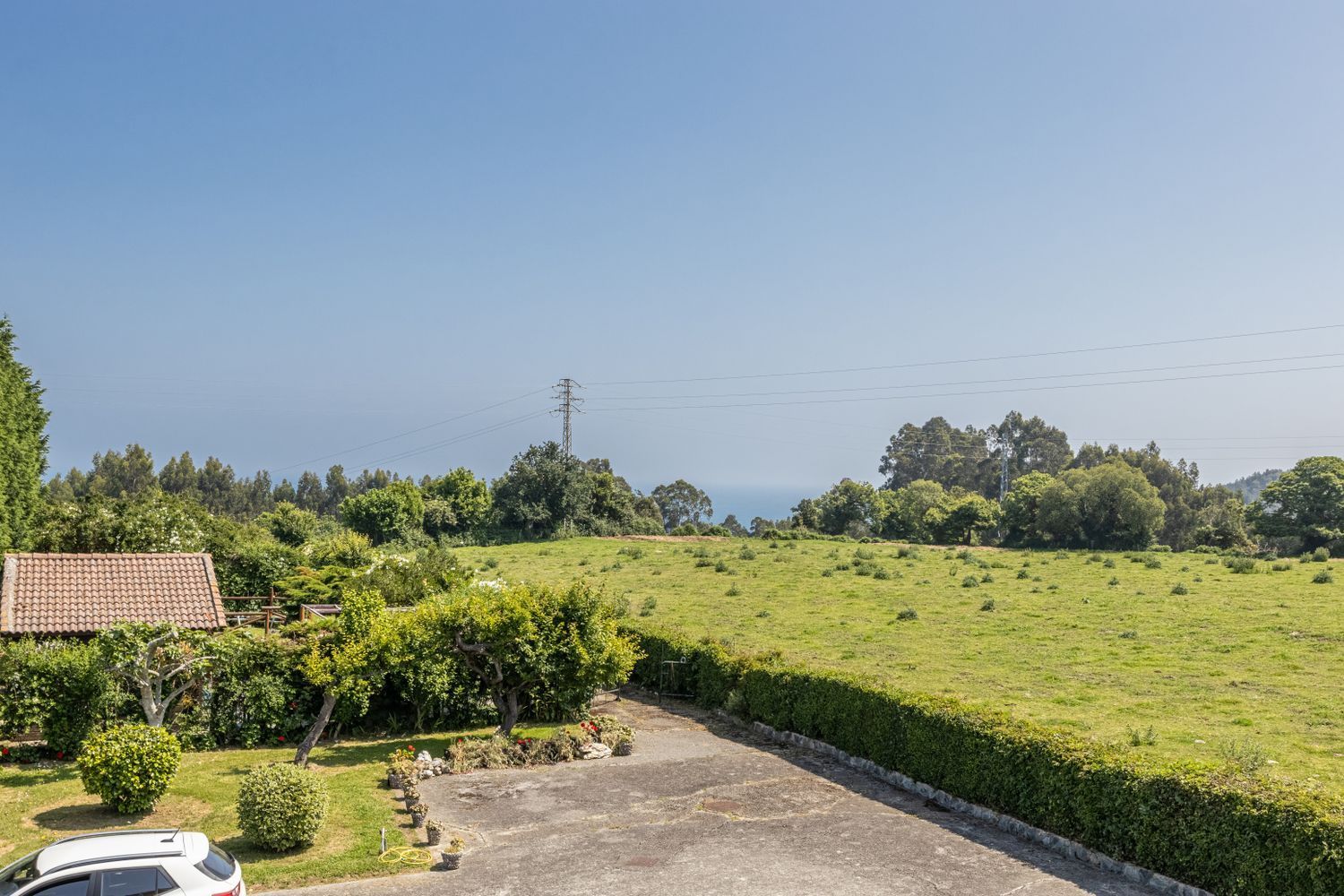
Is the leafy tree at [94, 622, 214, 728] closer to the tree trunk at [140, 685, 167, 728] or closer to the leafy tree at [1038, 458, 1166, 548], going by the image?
the tree trunk at [140, 685, 167, 728]

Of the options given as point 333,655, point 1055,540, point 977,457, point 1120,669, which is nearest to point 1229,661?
point 1120,669

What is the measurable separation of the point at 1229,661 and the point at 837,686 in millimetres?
17709

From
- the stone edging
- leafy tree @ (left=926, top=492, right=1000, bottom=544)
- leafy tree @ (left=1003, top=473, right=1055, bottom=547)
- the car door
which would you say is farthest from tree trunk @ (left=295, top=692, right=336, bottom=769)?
leafy tree @ (left=926, top=492, right=1000, bottom=544)

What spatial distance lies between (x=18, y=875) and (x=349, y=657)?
1108 cm

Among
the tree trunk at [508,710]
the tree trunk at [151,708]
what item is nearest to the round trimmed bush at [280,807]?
the tree trunk at [151,708]

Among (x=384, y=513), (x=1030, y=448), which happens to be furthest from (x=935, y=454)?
(x=384, y=513)

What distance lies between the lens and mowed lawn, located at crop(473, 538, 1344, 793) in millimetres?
27547

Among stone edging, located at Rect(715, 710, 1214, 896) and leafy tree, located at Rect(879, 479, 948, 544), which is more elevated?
leafy tree, located at Rect(879, 479, 948, 544)

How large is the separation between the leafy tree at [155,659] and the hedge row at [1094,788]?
55.0ft

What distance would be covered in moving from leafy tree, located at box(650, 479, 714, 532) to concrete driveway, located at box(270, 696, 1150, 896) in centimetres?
14540

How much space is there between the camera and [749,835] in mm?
20047

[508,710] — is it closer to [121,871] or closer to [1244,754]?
[121,871]

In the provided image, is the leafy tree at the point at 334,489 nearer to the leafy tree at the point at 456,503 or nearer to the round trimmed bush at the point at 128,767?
the leafy tree at the point at 456,503

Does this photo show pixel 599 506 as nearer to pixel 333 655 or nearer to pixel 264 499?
pixel 333 655
